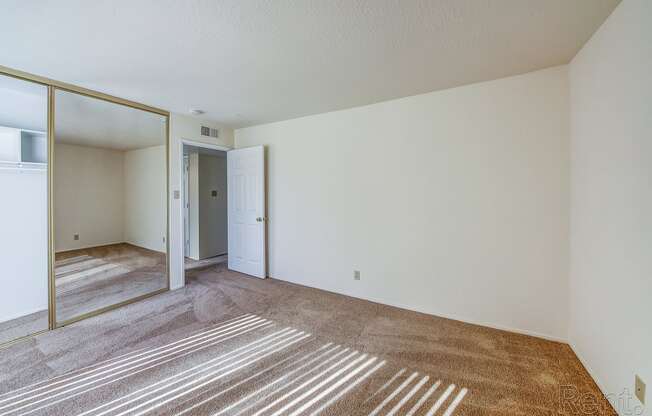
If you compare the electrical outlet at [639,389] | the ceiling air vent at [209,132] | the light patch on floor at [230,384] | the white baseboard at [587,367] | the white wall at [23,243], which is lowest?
the light patch on floor at [230,384]

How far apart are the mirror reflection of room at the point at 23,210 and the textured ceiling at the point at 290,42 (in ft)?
1.24

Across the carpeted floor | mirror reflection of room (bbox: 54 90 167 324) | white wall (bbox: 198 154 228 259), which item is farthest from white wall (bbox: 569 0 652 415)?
white wall (bbox: 198 154 228 259)

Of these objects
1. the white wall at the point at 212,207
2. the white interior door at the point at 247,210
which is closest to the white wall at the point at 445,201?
the white interior door at the point at 247,210

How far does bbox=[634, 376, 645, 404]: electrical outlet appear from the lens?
1.41 meters

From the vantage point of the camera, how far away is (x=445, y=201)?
9.57 feet

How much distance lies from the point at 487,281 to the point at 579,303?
27.1 inches

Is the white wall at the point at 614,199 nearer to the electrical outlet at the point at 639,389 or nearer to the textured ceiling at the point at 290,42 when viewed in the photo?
the electrical outlet at the point at 639,389

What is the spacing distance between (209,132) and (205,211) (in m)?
1.81

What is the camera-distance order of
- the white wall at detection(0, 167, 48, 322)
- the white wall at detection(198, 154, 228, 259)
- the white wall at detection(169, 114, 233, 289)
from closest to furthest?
the white wall at detection(0, 167, 48, 322)
the white wall at detection(169, 114, 233, 289)
the white wall at detection(198, 154, 228, 259)

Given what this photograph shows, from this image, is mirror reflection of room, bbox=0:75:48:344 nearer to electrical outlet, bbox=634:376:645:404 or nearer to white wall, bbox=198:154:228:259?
white wall, bbox=198:154:228:259

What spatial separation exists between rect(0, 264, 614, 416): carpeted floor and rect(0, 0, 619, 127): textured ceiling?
2.46 metres

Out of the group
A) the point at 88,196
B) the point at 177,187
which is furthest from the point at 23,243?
the point at 177,187

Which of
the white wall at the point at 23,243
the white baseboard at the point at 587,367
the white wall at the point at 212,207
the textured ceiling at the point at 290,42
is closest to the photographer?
the textured ceiling at the point at 290,42

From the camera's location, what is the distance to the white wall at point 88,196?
2.84m
